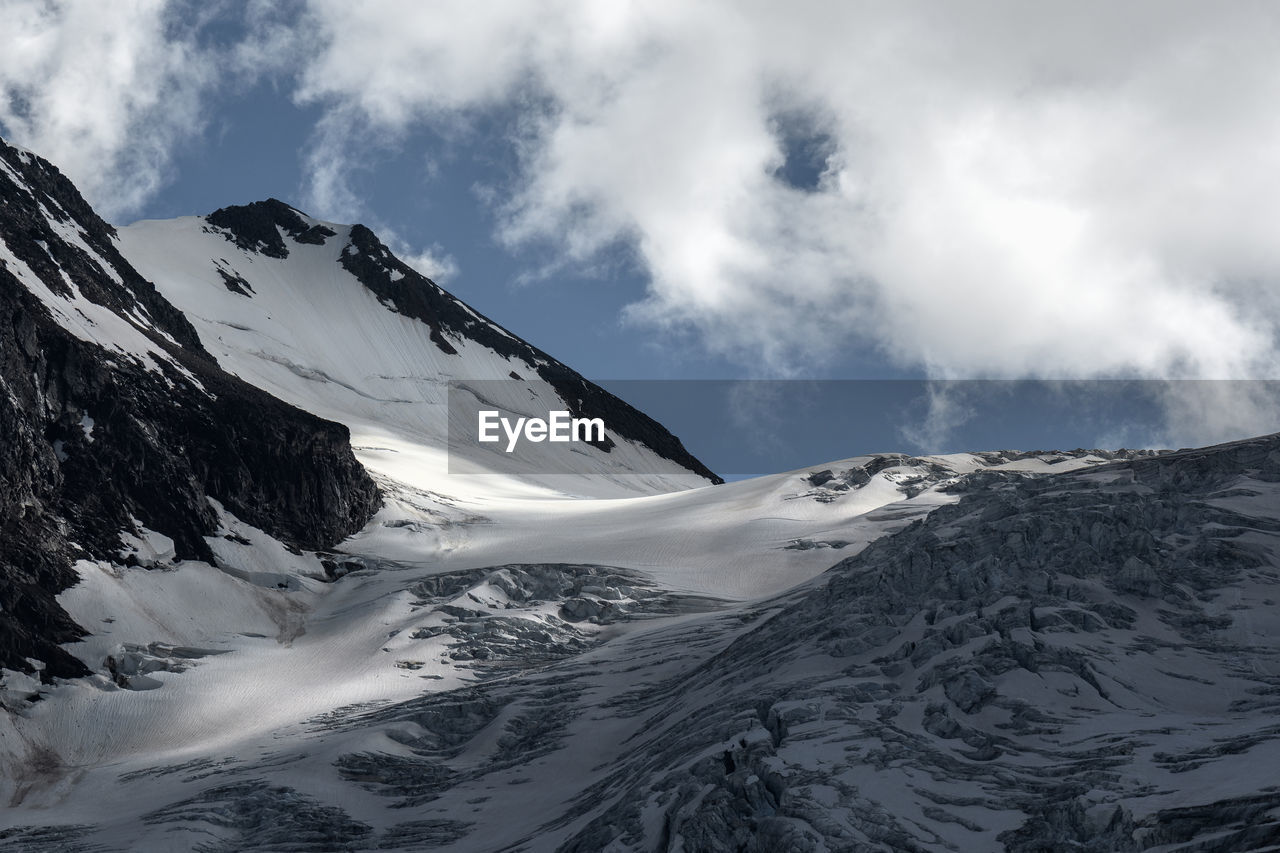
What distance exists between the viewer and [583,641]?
6481 centimetres

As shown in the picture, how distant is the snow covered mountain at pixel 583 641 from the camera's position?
34156 millimetres

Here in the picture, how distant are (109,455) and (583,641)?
3004cm

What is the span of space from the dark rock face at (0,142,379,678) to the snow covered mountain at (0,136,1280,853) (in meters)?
0.21

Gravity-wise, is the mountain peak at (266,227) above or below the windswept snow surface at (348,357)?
above

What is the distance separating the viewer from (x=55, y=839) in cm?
4388

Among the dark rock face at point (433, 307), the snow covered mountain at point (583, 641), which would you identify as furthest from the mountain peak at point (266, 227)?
the snow covered mountain at point (583, 641)

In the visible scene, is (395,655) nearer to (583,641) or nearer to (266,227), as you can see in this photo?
(583,641)

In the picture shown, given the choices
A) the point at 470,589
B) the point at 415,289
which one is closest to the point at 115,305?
the point at 470,589

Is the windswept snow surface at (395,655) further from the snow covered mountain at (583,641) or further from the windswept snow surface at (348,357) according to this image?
the windswept snow surface at (348,357)

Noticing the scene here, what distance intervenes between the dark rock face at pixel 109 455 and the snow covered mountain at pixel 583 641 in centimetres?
21

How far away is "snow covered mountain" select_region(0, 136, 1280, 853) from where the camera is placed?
34.2 m

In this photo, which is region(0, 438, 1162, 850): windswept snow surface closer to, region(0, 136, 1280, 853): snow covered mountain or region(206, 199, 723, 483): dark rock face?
region(0, 136, 1280, 853): snow covered mountain

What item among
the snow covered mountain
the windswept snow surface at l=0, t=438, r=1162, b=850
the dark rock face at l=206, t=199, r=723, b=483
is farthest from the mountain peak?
the windswept snow surface at l=0, t=438, r=1162, b=850

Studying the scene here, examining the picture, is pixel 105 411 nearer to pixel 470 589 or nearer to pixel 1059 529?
pixel 470 589
